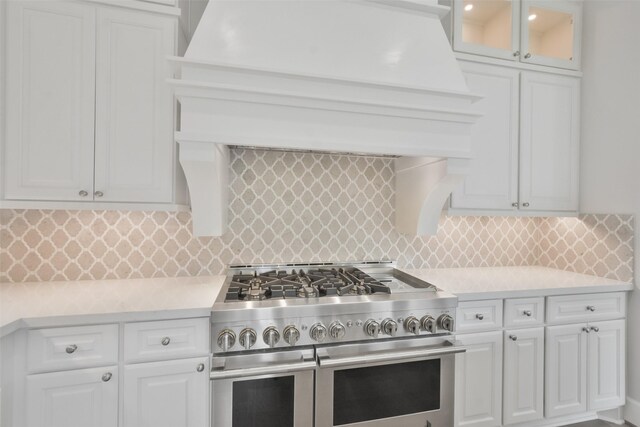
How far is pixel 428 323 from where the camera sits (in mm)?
1643

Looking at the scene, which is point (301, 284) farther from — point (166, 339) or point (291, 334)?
point (166, 339)

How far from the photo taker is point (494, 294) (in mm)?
1823

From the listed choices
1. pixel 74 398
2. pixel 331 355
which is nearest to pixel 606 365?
pixel 331 355

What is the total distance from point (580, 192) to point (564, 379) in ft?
4.22

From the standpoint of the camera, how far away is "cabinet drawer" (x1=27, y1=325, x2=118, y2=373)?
131cm

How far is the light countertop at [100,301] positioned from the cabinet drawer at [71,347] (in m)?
0.05

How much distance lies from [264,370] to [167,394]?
433 mm

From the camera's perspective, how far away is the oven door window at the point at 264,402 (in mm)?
1456

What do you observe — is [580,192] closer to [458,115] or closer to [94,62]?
[458,115]

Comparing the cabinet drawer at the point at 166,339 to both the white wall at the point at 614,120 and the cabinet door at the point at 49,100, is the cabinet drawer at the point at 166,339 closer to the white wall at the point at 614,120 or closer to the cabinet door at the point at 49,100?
the cabinet door at the point at 49,100

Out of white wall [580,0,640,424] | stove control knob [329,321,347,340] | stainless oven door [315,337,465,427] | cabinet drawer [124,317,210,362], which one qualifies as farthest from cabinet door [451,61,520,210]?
cabinet drawer [124,317,210,362]

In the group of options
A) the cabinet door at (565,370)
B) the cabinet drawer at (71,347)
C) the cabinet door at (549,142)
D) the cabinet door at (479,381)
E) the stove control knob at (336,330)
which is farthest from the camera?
the cabinet door at (549,142)

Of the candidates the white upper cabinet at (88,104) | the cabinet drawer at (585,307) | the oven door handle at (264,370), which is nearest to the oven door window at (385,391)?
the oven door handle at (264,370)

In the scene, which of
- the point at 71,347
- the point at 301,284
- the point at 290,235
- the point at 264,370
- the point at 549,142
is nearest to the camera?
the point at 71,347
